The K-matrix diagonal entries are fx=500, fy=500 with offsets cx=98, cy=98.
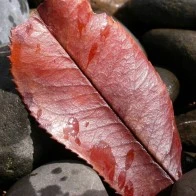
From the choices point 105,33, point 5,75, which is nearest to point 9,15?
point 5,75

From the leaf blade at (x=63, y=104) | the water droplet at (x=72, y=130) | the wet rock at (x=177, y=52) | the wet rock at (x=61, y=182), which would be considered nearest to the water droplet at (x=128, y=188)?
the leaf blade at (x=63, y=104)

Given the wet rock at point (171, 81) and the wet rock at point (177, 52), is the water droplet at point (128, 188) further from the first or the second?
the wet rock at point (177, 52)

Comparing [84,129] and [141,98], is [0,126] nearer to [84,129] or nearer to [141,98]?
[84,129]

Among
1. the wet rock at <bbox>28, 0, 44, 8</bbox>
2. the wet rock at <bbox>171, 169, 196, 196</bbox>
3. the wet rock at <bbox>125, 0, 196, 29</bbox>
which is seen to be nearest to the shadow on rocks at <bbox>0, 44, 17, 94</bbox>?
the wet rock at <bbox>171, 169, 196, 196</bbox>

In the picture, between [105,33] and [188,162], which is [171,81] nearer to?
[188,162]

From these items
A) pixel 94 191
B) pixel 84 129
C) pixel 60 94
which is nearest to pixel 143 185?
pixel 94 191
